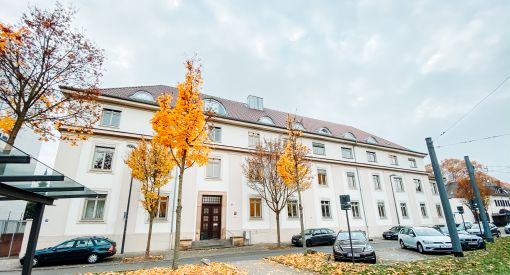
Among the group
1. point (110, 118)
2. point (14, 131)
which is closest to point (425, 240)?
point (14, 131)

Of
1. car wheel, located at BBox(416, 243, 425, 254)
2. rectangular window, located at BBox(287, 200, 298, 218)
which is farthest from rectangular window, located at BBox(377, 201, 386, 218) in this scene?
car wheel, located at BBox(416, 243, 425, 254)

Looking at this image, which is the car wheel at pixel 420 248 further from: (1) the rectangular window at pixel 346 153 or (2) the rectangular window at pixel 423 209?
(2) the rectangular window at pixel 423 209

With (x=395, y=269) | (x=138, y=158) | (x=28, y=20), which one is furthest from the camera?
(x=138, y=158)

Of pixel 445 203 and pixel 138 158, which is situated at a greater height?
pixel 138 158

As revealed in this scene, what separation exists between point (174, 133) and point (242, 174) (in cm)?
1401

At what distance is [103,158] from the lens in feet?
61.1

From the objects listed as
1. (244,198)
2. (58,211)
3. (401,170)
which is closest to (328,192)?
(244,198)

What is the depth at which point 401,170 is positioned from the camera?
32.9 m

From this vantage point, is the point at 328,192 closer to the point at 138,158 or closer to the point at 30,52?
the point at 138,158

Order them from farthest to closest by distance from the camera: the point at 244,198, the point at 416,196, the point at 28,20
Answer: the point at 416,196 → the point at 244,198 → the point at 28,20

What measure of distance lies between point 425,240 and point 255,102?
2150 cm

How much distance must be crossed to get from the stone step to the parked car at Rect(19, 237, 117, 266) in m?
5.88

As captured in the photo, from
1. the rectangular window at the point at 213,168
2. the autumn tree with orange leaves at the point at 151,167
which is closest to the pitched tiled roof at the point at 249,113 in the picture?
the rectangular window at the point at 213,168

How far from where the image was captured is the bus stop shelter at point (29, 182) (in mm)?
4605
